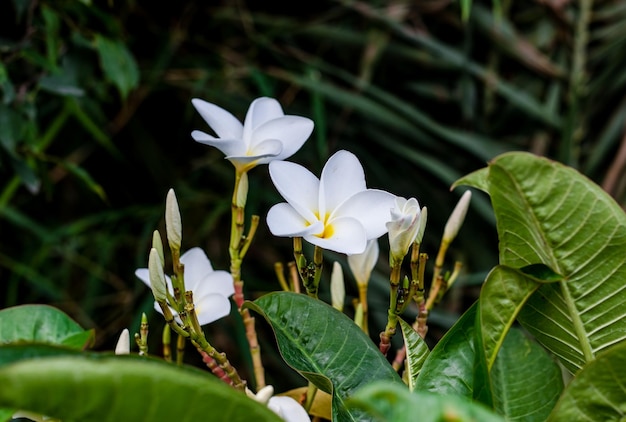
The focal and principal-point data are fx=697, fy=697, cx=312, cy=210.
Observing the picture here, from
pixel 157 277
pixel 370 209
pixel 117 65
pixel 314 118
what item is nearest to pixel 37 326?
pixel 157 277

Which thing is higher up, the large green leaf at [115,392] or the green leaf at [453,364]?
the large green leaf at [115,392]

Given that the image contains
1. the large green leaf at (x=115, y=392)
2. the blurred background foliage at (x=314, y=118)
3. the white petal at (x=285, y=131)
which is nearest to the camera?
the large green leaf at (x=115, y=392)

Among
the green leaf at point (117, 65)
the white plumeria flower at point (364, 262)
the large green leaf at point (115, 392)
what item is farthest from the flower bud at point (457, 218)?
the green leaf at point (117, 65)

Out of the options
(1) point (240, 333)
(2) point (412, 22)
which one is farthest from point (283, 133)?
(2) point (412, 22)

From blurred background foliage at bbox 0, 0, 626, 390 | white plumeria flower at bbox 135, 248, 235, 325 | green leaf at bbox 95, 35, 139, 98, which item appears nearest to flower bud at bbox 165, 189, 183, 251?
white plumeria flower at bbox 135, 248, 235, 325

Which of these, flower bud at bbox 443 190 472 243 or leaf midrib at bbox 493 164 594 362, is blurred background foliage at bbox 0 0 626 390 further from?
leaf midrib at bbox 493 164 594 362

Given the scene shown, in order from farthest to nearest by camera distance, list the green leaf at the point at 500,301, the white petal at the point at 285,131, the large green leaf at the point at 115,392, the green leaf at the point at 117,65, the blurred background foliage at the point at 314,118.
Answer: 1. the blurred background foliage at the point at 314,118
2. the green leaf at the point at 117,65
3. the white petal at the point at 285,131
4. the green leaf at the point at 500,301
5. the large green leaf at the point at 115,392

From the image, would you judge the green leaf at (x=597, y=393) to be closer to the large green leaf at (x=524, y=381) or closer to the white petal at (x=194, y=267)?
the large green leaf at (x=524, y=381)

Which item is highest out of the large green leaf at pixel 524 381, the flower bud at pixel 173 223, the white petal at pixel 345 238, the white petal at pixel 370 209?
the white petal at pixel 370 209

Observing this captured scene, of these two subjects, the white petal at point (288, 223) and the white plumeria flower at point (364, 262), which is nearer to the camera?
the white petal at point (288, 223)
